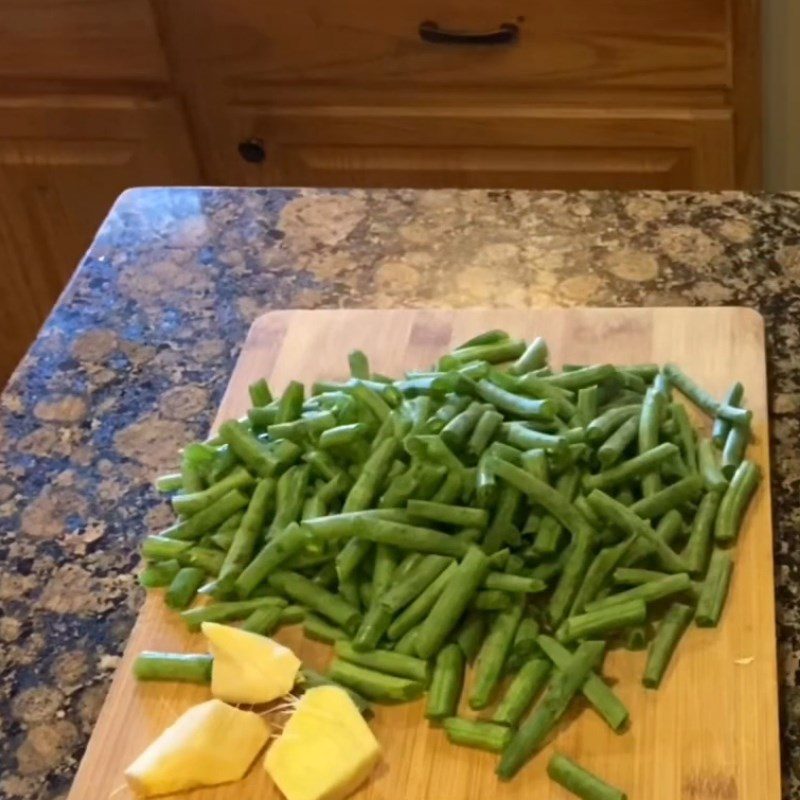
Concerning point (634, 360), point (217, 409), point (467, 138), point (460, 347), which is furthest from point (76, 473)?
point (467, 138)

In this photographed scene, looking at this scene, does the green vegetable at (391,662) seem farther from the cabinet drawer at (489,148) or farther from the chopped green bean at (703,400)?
the cabinet drawer at (489,148)

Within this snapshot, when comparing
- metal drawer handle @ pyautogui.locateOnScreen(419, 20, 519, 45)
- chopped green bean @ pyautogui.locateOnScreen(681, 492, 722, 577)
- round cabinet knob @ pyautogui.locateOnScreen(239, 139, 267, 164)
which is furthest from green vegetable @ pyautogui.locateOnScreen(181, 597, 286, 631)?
round cabinet knob @ pyautogui.locateOnScreen(239, 139, 267, 164)

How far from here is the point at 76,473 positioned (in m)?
1.20

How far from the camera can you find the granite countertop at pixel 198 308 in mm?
1027

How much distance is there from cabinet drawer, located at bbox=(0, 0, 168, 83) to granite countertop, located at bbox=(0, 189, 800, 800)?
2.24 ft

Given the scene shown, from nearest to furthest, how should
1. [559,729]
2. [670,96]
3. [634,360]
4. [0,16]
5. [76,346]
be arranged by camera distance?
[559,729]
[634,360]
[76,346]
[670,96]
[0,16]

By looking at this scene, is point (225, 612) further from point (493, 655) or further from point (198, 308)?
point (198, 308)

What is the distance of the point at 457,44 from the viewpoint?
207 cm

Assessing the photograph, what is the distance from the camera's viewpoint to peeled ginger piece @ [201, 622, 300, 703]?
0.92 meters

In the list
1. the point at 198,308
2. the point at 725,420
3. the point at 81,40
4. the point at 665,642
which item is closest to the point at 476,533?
the point at 665,642

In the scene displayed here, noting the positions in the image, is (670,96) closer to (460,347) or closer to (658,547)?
(460,347)

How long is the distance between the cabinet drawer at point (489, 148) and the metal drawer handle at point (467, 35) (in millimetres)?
127

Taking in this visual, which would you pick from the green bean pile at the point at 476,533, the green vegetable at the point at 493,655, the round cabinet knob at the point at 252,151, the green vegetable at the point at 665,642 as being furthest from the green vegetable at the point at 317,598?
the round cabinet knob at the point at 252,151

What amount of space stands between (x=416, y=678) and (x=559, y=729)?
11 cm
